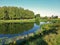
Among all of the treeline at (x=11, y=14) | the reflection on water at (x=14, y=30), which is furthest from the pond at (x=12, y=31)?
the treeline at (x=11, y=14)

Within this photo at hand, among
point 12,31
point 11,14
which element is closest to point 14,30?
point 12,31

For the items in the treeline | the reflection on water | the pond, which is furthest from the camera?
the treeline

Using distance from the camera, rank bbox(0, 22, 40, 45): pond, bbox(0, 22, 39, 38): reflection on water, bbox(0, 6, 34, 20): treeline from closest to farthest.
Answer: bbox(0, 22, 40, 45): pond
bbox(0, 22, 39, 38): reflection on water
bbox(0, 6, 34, 20): treeline

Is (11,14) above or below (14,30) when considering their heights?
above

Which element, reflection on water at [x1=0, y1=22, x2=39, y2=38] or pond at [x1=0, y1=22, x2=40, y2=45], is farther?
reflection on water at [x1=0, y1=22, x2=39, y2=38]

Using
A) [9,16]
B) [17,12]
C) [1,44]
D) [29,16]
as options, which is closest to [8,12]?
[9,16]

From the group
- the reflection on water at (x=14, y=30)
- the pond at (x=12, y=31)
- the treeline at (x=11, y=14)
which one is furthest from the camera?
the treeline at (x=11, y=14)

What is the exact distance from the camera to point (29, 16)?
154 meters

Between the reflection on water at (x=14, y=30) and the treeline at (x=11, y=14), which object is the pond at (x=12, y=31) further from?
the treeline at (x=11, y=14)

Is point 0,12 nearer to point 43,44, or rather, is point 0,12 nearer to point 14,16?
point 14,16

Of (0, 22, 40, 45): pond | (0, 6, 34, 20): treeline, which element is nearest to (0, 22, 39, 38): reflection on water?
(0, 22, 40, 45): pond

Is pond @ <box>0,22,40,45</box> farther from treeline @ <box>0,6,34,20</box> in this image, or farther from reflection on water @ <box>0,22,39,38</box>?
treeline @ <box>0,6,34,20</box>

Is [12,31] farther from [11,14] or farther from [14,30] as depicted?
[11,14]

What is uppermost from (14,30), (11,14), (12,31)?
(11,14)
